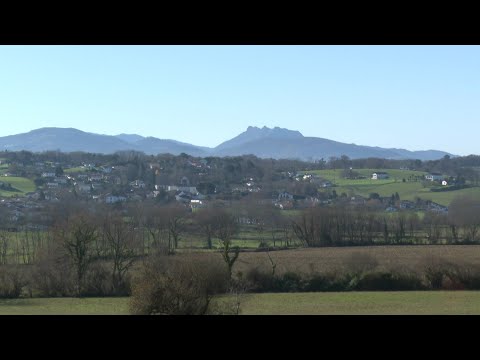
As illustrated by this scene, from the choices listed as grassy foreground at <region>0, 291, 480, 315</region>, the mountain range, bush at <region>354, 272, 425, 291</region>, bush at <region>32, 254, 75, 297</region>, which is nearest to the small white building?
bush at <region>32, 254, 75, 297</region>

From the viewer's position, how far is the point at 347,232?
3478 centimetres

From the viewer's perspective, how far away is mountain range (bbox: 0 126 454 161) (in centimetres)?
12575

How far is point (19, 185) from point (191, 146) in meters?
122

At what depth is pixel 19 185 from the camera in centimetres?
4847

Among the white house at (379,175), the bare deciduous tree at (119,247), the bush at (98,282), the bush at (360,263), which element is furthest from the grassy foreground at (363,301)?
the white house at (379,175)

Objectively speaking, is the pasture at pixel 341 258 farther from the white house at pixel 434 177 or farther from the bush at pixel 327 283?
the white house at pixel 434 177

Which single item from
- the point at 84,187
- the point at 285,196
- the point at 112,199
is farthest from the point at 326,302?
the point at 84,187

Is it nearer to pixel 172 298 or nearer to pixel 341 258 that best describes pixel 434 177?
pixel 341 258

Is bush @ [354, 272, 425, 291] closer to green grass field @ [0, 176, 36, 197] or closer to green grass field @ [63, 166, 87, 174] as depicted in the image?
green grass field @ [0, 176, 36, 197]
